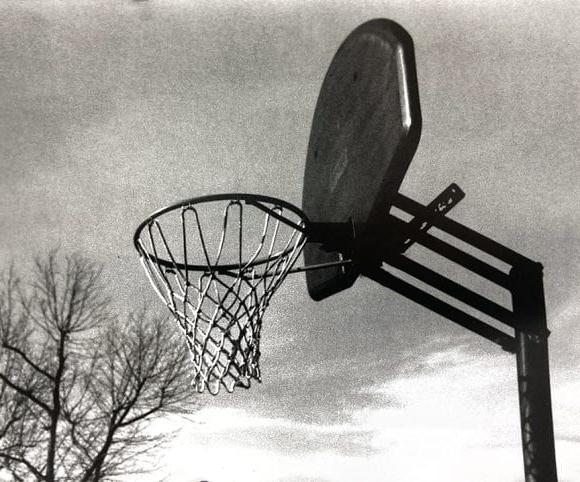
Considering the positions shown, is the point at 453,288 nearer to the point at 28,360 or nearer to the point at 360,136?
the point at 360,136

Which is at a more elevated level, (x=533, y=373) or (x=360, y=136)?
(x=360, y=136)

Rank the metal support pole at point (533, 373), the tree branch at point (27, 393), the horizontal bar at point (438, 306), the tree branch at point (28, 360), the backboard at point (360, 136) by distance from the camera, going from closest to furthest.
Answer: the backboard at point (360, 136)
the metal support pole at point (533, 373)
the horizontal bar at point (438, 306)
the tree branch at point (28, 360)
the tree branch at point (27, 393)

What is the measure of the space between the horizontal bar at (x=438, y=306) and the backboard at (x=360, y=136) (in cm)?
19

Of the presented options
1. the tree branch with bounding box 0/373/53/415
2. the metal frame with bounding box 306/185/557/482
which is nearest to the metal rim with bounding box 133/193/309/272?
the metal frame with bounding box 306/185/557/482

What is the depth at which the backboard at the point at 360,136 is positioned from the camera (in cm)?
315

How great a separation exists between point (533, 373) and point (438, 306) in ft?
2.19

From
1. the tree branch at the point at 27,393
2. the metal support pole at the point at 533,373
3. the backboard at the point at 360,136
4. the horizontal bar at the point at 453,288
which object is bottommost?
the metal support pole at the point at 533,373

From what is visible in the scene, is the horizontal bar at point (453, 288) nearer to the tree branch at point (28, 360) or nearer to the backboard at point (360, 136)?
the backboard at point (360, 136)

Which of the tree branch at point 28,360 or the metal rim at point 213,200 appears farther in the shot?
the tree branch at point 28,360

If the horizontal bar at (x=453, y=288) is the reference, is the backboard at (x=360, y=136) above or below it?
above

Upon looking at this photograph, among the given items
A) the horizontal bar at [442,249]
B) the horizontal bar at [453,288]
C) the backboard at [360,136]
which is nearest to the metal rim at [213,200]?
the backboard at [360,136]

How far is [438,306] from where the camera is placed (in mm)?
4023

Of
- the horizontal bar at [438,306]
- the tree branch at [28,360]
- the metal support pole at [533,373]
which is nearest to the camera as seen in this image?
the metal support pole at [533,373]

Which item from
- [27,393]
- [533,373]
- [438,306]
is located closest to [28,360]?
[27,393]
